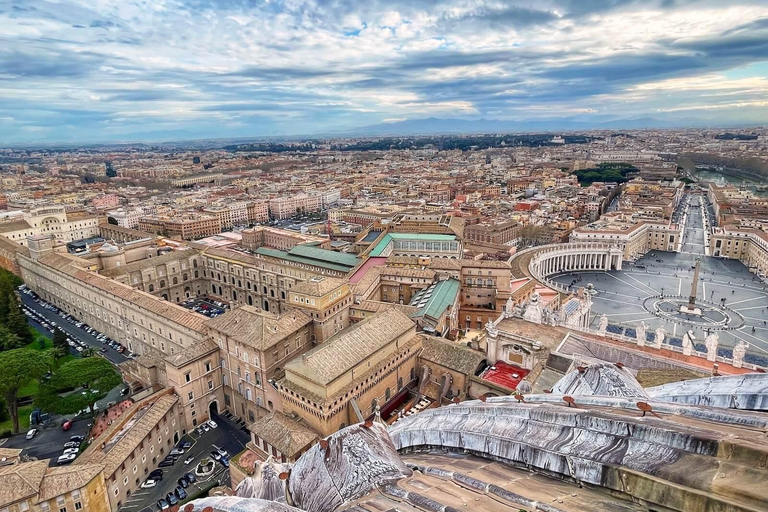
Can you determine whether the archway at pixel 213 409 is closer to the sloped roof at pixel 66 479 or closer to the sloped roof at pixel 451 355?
the sloped roof at pixel 66 479

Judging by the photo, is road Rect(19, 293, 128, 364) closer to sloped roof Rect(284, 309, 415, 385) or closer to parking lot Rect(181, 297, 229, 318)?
parking lot Rect(181, 297, 229, 318)

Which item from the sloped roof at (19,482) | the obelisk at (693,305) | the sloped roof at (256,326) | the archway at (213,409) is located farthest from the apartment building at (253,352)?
the obelisk at (693,305)

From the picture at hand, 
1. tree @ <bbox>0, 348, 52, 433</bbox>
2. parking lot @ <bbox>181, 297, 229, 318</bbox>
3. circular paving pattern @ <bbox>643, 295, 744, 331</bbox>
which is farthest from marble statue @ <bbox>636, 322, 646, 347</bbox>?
parking lot @ <bbox>181, 297, 229, 318</bbox>

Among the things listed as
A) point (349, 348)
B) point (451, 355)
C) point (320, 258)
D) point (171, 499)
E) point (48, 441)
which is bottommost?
point (48, 441)

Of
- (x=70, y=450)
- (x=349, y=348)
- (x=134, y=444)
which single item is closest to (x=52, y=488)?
(x=134, y=444)

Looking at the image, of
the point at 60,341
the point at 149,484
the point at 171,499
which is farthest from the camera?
the point at 60,341

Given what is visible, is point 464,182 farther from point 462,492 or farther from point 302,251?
point 462,492

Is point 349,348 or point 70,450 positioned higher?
point 349,348

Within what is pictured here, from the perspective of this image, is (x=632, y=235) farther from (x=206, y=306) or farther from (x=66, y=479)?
(x=66, y=479)
